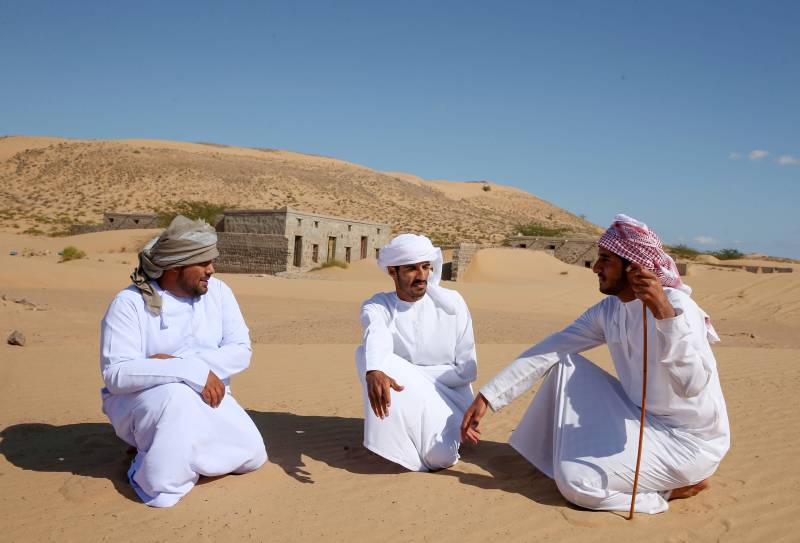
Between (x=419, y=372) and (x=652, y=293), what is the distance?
158 cm

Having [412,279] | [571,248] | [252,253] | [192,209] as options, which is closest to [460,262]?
[571,248]

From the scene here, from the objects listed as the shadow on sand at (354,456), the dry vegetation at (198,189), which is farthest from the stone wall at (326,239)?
the shadow on sand at (354,456)

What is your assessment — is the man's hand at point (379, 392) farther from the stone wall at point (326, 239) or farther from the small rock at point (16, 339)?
the stone wall at point (326, 239)

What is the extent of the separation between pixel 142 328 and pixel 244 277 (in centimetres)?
1613

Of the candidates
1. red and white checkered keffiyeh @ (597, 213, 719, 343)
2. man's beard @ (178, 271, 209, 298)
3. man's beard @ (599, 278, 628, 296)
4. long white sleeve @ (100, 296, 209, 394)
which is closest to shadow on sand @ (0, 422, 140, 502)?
long white sleeve @ (100, 296, 209, 394)

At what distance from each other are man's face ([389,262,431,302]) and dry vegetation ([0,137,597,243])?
124 feet

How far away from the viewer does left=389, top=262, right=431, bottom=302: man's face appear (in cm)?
421

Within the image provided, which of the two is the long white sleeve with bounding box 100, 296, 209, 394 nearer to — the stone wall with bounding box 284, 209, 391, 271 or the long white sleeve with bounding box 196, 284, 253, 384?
the long white sleeve with bounding box 196, 284, 253, 384

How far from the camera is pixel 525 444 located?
12.9ft

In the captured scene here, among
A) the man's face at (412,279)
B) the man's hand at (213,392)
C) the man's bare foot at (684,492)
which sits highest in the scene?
the man's face at (412,279)

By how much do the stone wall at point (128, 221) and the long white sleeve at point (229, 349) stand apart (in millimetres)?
33412

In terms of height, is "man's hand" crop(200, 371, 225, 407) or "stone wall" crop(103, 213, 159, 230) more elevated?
"stone wall" crop(103, 213, 159, 230)

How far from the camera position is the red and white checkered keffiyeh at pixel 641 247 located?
330 cm

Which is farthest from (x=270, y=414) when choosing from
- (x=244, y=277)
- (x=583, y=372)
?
(x=244, y=277)
